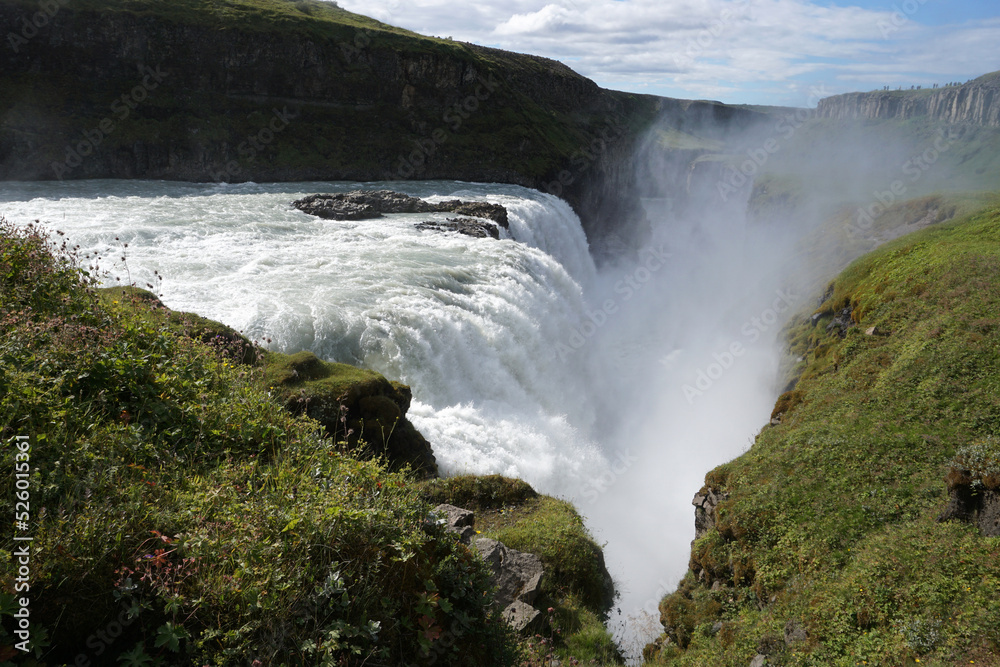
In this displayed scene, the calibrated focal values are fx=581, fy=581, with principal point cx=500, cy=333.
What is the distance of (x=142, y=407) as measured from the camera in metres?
4.96

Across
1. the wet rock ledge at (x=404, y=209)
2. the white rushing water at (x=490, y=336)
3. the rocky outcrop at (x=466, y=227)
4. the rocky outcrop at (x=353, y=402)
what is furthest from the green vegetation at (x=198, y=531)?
the wet rock ledge at (x=404, y=209)

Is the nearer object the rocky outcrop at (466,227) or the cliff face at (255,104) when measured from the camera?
the rocky outcrop at (466,227)

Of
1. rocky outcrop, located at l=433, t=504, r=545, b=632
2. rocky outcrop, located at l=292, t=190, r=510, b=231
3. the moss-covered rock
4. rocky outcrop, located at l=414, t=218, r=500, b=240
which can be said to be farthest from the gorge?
the moss-covered rock

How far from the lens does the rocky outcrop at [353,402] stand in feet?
31.4

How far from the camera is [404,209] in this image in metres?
35.0

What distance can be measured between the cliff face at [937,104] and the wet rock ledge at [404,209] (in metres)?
102

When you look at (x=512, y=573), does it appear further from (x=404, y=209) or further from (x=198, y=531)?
(x=404, y=209)

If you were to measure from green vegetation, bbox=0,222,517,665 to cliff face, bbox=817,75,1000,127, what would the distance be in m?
122

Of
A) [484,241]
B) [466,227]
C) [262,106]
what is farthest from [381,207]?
[262,106]

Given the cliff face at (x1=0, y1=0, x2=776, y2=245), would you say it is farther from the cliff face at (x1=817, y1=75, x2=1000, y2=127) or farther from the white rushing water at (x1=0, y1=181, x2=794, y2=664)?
the cliff face at (x1=817, y1=75, x2=1000, y2=127)

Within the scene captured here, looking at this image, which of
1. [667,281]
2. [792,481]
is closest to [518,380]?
[792,481]

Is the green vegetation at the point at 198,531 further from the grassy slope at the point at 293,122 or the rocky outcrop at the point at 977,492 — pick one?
the grassy slope at the point at 293,122

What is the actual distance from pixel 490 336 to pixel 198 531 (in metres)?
15.0

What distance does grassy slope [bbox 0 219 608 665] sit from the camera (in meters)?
3.47
